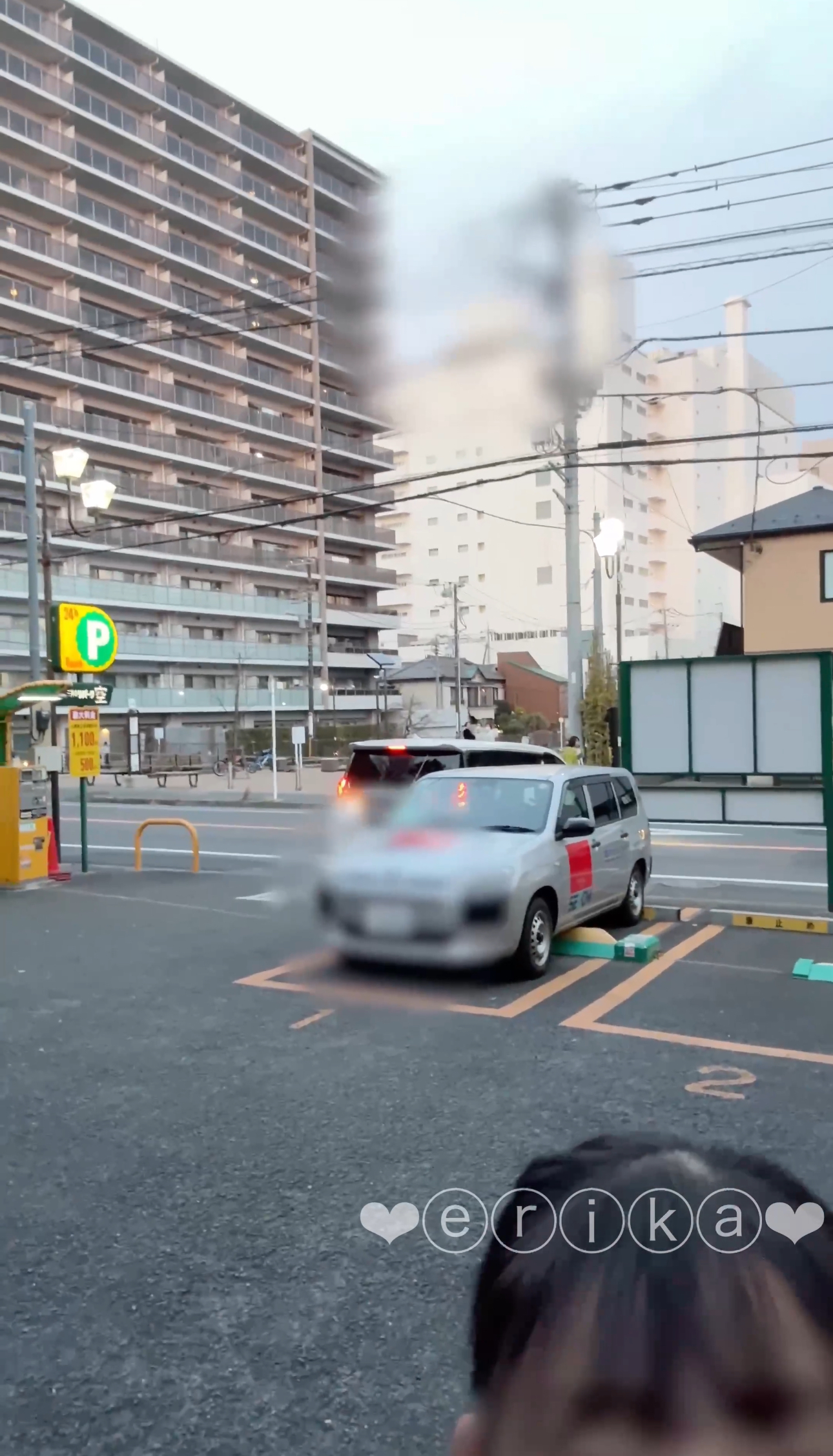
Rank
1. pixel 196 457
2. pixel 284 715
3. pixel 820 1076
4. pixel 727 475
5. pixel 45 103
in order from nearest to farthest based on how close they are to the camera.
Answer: pixel 820 1076 < pixel 45 103 < pixel 196 457 < pixel 284 715 < pixel 727 475

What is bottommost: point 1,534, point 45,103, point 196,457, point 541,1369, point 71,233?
point 541,1369

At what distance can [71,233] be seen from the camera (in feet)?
154

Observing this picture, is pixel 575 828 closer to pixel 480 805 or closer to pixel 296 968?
pixel 480 805

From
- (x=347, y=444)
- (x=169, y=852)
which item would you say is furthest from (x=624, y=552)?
(x=169, y=852)

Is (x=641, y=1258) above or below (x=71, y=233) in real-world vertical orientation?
below

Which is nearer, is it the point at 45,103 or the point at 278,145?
the point at 45,103

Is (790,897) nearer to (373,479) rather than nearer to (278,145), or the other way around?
(373,479)

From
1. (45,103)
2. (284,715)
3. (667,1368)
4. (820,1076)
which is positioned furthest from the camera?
(284,715)

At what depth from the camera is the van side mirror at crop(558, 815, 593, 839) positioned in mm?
8133

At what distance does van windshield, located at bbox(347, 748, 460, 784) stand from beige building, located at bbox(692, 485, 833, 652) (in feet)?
44.2

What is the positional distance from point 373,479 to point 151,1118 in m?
54.9

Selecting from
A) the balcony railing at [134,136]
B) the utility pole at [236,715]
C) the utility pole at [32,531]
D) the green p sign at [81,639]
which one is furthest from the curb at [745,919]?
the balcony railing at [134,136]

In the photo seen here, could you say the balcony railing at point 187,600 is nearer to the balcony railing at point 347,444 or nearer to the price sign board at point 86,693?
the balcony railing at point 347,444

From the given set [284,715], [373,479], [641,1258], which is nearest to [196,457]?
[373,479]
